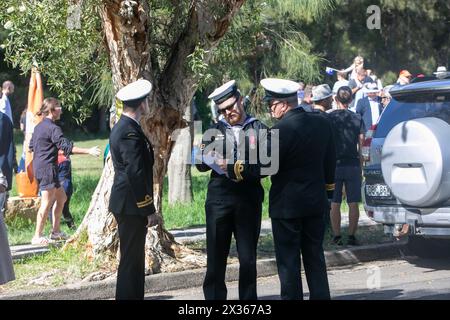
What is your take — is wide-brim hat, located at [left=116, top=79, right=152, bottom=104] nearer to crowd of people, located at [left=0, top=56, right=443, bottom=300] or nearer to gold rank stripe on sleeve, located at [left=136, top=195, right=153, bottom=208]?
crowd of people, located at [left=0, top=56, right=443, bottom=300]

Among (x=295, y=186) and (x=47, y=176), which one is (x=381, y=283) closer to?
(x=295, y=186)

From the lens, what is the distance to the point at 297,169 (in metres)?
7.39

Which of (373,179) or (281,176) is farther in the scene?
(373,179)

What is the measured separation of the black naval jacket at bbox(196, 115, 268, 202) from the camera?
746 cm

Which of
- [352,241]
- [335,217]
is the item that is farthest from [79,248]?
[352,241]

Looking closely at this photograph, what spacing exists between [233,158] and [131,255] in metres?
1.13

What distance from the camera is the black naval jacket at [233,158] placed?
24.5 feet

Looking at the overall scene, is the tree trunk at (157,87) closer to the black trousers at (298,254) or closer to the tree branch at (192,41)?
the tree branch at (192,41)

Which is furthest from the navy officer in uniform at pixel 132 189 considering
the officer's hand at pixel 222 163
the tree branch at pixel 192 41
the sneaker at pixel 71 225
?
the sneaker at pixel 71 225

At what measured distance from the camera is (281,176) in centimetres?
742
